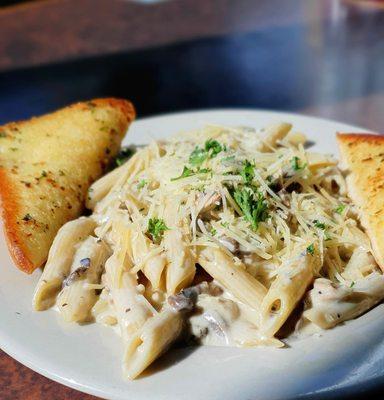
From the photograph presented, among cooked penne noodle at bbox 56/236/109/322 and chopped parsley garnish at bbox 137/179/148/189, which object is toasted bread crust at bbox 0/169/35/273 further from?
chopped parsley garnish at bbox 137/179/148/189

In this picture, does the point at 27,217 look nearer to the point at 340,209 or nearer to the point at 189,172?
the point at 189,172

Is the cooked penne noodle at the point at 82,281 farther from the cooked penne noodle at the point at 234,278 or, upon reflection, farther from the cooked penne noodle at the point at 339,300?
the cooked penne noodle at the point at 339,300

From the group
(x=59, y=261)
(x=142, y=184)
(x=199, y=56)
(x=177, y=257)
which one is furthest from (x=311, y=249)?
(x=199, y=56)

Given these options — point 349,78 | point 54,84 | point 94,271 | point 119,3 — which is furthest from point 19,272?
point 119,3

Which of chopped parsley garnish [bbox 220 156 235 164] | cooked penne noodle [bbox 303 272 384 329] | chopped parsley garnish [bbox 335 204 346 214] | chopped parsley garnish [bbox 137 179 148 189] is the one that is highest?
chopped parsley garnish [bbox 220 156 235 164]

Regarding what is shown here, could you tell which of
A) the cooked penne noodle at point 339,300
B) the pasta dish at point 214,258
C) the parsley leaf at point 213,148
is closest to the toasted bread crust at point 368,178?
the pasta dish at point 214,258

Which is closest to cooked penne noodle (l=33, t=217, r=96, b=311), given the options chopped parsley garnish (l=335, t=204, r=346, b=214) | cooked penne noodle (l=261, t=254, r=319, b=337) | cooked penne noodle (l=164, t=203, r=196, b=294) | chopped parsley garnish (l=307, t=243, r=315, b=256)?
cooked penne noodle (l=164, t=203, r=196, b=294)

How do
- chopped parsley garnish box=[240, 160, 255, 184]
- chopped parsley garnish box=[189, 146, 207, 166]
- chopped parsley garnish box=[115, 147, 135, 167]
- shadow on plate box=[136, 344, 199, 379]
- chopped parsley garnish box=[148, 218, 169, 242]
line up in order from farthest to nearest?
1. chopped parsley garnish box=[115, 147, 135, 167]
2. chopped parsley garnish box=[189, 146, 207, 166]
3. chopped parsley garnish box=[240, 160, 255, 184]
4. chopped parsley garnish box=[148, 218, 169, 242]
5. shadow on plate box=[136, 344, 199, 379]
